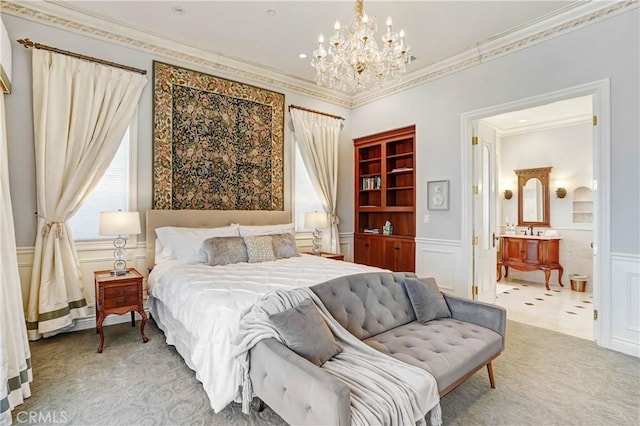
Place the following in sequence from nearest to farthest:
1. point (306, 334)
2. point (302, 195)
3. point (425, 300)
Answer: point (306, 334), point (425, 300), point (302, 195)

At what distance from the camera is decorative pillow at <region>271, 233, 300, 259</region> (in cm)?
394

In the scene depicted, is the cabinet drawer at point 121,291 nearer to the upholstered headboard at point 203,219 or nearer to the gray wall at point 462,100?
the upholstered headboard at point 203,219

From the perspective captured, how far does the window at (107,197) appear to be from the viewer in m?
3.49

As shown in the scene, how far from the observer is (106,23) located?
353cm

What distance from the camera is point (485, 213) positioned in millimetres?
4426

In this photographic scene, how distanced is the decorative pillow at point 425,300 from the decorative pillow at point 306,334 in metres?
0.94

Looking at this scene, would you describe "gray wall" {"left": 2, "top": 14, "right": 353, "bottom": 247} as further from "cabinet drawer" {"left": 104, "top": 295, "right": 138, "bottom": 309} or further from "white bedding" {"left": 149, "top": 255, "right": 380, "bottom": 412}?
"white bedding" {"left": 149, "top": 255, "right": 380, "bottom": 412}

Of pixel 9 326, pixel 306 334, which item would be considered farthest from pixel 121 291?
pixel 306 334

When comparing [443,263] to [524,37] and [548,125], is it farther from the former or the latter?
[548,125]

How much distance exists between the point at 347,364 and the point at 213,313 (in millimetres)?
972

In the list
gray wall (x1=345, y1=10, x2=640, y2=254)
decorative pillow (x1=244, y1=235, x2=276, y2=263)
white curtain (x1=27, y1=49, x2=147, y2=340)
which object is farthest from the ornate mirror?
white curtain (x1=27, y1=49, x2=147, y2=340)

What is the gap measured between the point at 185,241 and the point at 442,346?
2796 millimetres

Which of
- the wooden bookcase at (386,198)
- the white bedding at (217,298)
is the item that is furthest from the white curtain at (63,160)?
the wooden bookcase at (386,198)

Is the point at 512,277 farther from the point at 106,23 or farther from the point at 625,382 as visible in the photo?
the point at 106,23
